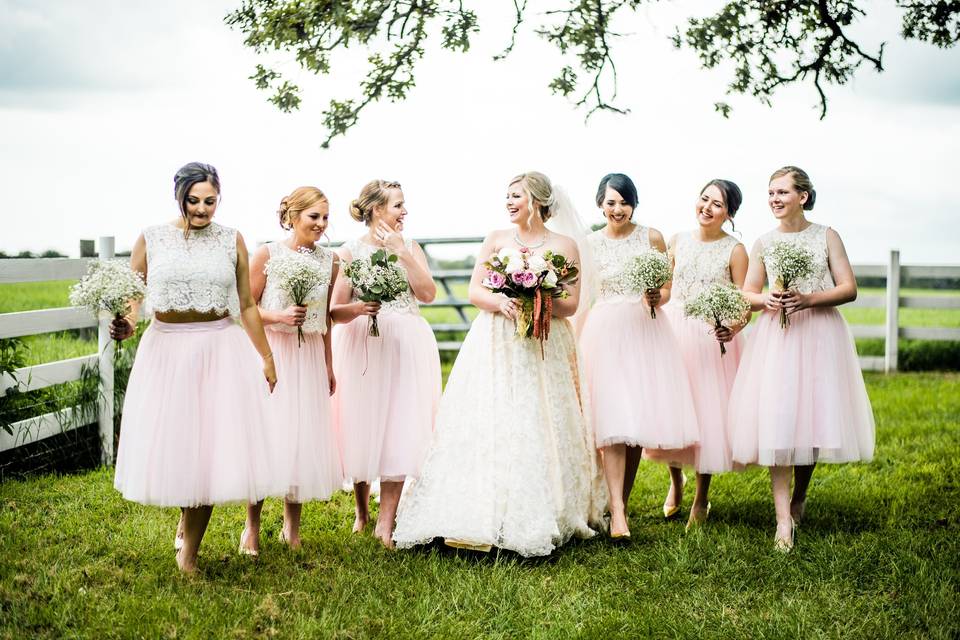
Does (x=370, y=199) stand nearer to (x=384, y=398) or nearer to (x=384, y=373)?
(x=384, y=373)

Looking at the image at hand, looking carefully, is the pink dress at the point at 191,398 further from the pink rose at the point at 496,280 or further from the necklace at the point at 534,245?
the necklace at the point at 534,245

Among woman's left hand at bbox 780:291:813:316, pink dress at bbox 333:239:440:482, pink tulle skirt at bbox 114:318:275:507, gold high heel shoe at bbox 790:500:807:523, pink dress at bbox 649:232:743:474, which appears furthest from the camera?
gold high heel shoe at bbox 790:500:807:523

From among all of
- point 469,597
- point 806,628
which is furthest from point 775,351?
point 469,597

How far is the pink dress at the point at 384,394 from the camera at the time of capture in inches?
246

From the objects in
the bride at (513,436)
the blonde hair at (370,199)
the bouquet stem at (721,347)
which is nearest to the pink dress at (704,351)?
the bouquet stem at (721,347)

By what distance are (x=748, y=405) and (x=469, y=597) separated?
8.21ft

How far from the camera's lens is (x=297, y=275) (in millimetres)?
5676

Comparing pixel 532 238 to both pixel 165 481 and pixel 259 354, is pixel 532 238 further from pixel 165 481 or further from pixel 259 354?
pixel 165 481

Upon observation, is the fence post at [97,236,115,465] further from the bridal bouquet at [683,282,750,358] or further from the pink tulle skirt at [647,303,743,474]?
the bridal bouquet at [683,282,750,358]

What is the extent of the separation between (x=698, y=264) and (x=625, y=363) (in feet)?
3.27

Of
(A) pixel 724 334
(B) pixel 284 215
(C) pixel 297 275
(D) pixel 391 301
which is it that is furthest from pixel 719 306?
(B) pixel 284 215

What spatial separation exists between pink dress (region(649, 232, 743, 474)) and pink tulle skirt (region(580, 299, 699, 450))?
19cm

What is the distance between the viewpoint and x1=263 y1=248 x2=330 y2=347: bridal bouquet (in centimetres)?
568

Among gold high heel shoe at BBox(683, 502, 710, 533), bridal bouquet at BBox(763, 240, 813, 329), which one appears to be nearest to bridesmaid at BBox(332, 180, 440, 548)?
gold high heel shoe at BBox(683, 502, 710, 533)
